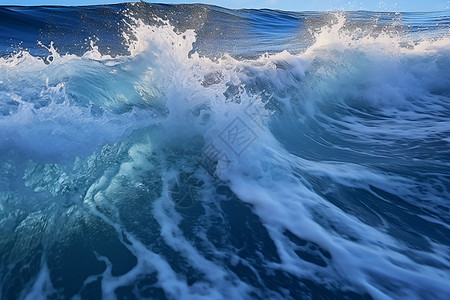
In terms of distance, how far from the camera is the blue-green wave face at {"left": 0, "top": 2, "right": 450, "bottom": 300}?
6.82ft

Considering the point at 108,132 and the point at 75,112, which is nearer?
the point at 75,112

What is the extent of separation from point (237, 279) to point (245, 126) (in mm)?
2267

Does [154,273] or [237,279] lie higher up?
[237,279]

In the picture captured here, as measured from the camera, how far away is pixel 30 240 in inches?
92.4

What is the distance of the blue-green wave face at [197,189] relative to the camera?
2078 millimetres

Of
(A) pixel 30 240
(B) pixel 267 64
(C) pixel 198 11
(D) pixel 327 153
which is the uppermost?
(C) pixel 198 11

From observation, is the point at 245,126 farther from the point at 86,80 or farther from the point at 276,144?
the point at 86,80

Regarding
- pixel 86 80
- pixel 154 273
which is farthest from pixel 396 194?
pixel 86 80

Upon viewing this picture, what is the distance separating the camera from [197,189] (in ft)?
10.3

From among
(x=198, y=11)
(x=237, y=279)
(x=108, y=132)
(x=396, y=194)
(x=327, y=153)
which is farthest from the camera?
(x=198, y=11)

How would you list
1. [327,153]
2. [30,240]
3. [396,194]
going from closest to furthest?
1. [30,240]
2. [396,194]
3. [327,153]

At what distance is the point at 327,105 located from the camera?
640 centimetres

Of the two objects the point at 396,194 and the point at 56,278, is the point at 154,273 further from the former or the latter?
the point at 396,194

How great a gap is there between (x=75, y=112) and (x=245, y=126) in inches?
76.5
